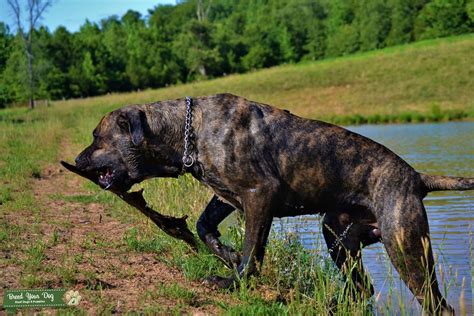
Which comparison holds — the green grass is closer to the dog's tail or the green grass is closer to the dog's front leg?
the dog's front leg

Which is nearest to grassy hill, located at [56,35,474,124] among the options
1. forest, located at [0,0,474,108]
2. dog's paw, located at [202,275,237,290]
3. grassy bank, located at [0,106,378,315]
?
forest, located at [0,0,474,108]

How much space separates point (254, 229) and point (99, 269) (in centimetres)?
132

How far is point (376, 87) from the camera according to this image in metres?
45.7

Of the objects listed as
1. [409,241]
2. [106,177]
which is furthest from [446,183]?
[106,177]

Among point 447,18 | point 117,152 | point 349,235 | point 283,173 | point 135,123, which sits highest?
point 447,18

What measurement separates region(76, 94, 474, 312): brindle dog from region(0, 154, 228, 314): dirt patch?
1.58ft

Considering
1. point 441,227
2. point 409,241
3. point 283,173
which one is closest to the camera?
point 409,241

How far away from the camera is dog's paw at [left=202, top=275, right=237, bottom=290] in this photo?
5445 millimetres

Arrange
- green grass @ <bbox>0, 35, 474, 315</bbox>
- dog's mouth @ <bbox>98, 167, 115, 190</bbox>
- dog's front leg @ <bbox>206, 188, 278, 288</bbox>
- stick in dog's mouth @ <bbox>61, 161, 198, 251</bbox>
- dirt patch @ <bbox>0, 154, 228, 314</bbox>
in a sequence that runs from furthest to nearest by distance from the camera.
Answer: stick in dog's mouth @ <bbox>61, 161, 198, 251</bbox> → dog's mouth @ <bbox>98, 167, 115, 190</bbox> → dog's front leg @ <bbox>206, 188, 278, 288</bbox> → green grass @ <bbox>0, 35, 474, 315</bbox> → dirt patch @ <bbox>0, 154, 228, 314</bbox>

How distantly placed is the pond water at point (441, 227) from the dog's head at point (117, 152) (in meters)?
1.66

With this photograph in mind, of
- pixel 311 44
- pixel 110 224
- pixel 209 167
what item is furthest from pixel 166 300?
A: pixel 311 44

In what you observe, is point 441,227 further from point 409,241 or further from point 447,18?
point 447,18

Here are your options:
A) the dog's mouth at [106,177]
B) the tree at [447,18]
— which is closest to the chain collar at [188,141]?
the dog's mouth at [106,177]

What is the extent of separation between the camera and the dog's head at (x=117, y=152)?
5.89 metres
